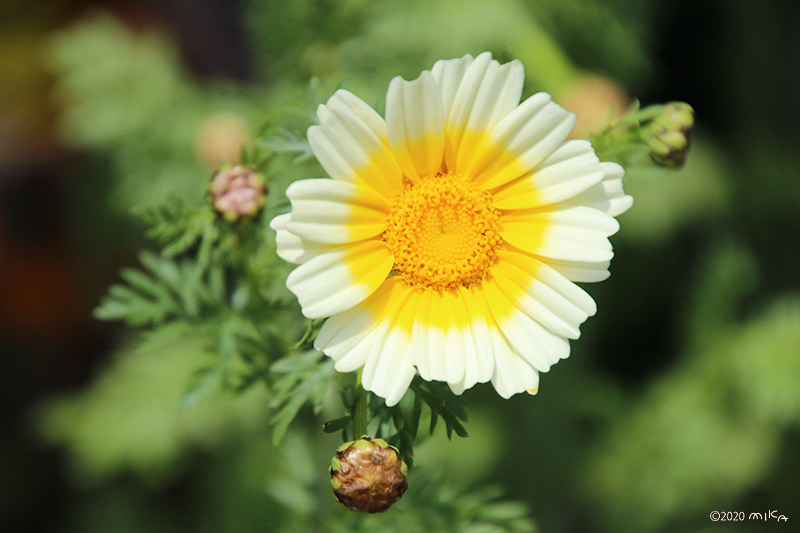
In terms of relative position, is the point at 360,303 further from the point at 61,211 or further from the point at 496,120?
the point at 61,211

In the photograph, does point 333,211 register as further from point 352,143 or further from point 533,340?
point 533,340

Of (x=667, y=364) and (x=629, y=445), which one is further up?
(x=667, y=364)

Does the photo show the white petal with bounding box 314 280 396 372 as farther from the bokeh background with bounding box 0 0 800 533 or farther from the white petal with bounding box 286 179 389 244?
the bokeh background with bounding box 0 0 800 533

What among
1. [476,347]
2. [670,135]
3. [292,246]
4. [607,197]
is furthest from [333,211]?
[670,135]

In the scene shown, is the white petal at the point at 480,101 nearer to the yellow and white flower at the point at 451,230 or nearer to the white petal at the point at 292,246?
the yellow and white flower at the point at 451,230

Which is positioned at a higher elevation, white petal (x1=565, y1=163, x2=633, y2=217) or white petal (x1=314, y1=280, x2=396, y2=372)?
white petal (x1=565, y1=163, x2=633, y2=217)

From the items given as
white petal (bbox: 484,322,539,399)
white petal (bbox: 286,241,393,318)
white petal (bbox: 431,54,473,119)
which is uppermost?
white petal (bbox: 431,54,473,119)

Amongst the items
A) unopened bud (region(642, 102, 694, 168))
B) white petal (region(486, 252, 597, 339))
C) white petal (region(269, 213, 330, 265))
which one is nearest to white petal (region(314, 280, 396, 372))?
white petal (region(269, 213, 330, 265))

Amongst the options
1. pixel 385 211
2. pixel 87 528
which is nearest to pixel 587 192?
pixel 385 211
